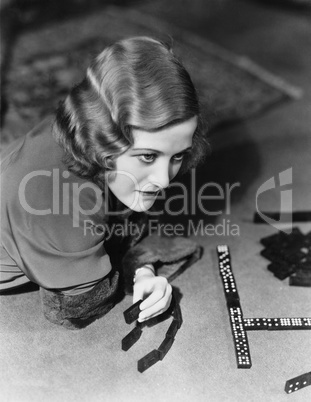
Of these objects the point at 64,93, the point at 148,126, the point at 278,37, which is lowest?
the point at 278,37

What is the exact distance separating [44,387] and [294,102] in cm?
201

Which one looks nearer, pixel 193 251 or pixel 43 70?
pixel 193 251

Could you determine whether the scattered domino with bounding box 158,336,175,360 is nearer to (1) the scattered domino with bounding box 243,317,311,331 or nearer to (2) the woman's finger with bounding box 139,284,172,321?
(2) the woman's finger with bounding box 139,284,172,321

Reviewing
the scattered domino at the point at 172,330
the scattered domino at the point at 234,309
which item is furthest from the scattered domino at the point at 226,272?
the scattered domino at the point at 172,330

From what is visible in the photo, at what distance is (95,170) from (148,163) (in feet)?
0.52

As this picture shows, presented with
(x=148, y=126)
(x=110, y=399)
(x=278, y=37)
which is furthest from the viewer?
(x=278, y=37)

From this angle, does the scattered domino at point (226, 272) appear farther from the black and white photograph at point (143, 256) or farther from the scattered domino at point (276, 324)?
the scattered domino at point (276, 324)

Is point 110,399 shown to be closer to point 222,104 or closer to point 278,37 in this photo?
point 222,104

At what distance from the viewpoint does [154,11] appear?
371 centimetres

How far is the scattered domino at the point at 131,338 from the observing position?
1.64 meters

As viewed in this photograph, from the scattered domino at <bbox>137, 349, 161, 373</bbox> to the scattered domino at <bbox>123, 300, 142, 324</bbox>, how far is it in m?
0.11

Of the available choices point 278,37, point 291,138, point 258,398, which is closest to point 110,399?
point 258,398

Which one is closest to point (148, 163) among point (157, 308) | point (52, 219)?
point (52, 219)

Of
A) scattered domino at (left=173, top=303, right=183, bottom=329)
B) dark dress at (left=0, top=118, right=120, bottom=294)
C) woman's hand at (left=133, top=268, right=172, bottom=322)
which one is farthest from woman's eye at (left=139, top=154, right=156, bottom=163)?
scattered domino at (left=173, top=303, right=183, bottom=329)
